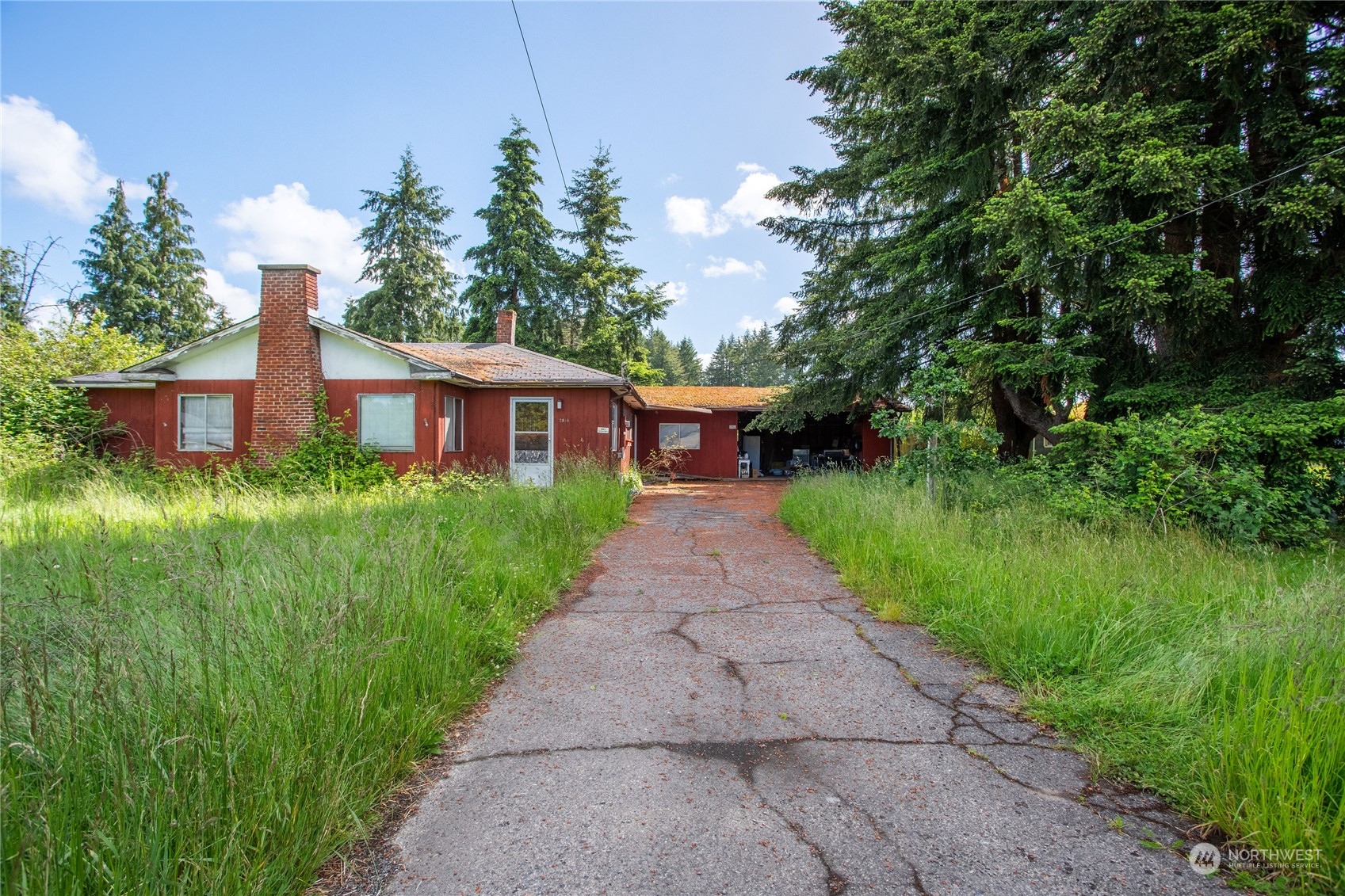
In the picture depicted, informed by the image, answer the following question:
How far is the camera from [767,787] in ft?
8.52

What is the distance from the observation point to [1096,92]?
7.88 m

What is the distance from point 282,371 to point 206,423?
242 centimetres

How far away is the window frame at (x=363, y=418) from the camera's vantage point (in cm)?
1275

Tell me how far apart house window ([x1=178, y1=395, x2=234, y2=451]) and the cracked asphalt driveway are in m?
12.3

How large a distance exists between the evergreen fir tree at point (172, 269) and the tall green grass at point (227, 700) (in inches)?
1541

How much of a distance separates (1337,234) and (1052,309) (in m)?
3.70

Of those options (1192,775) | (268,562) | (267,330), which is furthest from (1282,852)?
(267,330)

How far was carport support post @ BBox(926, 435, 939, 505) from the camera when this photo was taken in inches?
318

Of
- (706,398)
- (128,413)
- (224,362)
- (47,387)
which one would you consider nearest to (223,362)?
(224,362)

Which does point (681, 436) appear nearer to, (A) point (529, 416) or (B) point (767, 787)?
(A) point (529, 416)

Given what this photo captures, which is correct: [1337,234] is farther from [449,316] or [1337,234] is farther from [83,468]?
[449,316]

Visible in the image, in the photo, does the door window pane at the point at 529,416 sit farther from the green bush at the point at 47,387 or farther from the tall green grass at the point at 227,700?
the tall green grass at the point at 227,700
